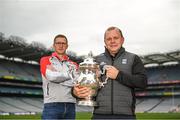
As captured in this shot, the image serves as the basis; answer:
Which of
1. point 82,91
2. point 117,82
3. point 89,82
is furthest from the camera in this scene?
point 89,82

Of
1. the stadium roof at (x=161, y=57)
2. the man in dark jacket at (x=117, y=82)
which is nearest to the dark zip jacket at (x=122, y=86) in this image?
the man in dark jacket at (x=117, y=82)

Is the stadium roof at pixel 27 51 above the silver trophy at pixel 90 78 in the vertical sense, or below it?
above

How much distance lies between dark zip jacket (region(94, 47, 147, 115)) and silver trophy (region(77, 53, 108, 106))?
0.06 meters

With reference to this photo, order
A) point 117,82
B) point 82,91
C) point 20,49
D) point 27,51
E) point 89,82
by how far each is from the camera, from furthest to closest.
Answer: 1. point 27,51
2. point 20,49
3. point 89,82
4. point 82,91
5. point 117,82

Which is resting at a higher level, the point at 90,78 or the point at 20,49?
the point at 20,49

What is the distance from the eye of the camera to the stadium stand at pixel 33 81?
160ft

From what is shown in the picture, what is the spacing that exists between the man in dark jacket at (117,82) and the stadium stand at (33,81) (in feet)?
135

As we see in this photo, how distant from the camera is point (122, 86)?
3602 millimetres

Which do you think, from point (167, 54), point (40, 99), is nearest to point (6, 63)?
point (40, 99)

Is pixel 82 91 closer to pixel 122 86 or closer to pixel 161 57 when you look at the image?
pixel 122 86

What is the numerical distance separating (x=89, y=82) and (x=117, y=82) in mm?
394

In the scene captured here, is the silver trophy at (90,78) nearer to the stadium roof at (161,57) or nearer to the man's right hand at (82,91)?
the man's right hand at (82,91)

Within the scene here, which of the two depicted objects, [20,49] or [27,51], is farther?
[27,51]

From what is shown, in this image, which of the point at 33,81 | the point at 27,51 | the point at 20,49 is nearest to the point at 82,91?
the point at 20,49
